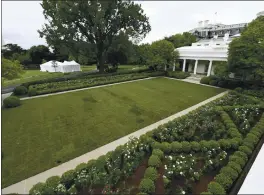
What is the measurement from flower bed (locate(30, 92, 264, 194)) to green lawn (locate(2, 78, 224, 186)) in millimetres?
1379

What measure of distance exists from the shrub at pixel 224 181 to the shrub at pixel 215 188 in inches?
6.9

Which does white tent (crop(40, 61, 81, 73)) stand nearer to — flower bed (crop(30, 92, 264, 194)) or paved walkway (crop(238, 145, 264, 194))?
flower bed (crop(30, 92, 264, 194))

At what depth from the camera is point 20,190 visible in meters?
4.13

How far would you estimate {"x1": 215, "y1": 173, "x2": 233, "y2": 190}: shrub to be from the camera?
400 cm

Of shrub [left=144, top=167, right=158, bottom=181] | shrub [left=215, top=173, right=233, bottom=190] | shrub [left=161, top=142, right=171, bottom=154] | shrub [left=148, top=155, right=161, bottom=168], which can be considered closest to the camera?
shrub [left=215, top=173, right=233, bottom=190]

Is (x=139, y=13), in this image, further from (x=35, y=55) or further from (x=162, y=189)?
(x=35, y=55)

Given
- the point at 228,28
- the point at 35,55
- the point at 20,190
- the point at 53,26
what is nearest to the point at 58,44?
the point at 53,26

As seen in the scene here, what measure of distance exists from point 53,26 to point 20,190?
20009 mm

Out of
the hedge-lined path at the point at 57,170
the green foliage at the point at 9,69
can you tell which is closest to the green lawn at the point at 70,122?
the hedge-lined path at the point at 57,170

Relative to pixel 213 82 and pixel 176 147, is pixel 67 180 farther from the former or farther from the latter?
pixel 213 82

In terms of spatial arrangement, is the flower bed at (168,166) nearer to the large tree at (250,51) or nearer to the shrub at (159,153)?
the shrub at (159,153)

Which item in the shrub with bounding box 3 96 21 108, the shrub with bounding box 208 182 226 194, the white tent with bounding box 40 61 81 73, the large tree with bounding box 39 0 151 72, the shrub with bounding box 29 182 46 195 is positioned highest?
the large tree with bounding box 39 0 151 72

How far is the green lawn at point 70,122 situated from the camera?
17.7 ft

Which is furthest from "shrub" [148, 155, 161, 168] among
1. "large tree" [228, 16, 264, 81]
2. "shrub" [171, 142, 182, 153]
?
"large tree" [228, 16, 264, 81]
